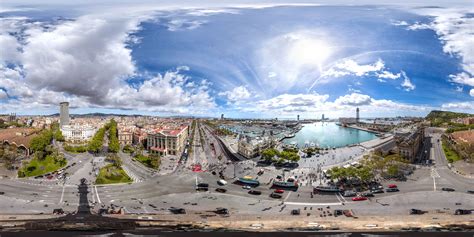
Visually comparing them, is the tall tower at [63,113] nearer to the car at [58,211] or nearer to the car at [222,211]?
the car at [58,211]

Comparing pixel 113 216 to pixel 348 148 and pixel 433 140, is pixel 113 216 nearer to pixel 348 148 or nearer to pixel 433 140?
pixel 348 148

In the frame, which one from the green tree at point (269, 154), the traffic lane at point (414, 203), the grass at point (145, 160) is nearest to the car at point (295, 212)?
the traffic lane at point (414, 203)

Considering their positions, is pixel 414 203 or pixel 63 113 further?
pixel 63 113

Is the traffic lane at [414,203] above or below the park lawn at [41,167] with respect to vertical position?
below

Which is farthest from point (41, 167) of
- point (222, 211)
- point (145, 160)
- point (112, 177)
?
point (222, 211)

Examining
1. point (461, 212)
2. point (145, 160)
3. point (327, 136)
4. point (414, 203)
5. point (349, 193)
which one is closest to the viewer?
point (461, 212)

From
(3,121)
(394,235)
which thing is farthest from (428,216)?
(3,121)

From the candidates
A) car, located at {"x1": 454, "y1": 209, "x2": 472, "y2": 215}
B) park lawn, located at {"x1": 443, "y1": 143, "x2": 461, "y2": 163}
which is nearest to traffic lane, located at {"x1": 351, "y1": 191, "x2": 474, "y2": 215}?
car, located at {"x1": 454, "y1": 209, "x2": 472, "y2": 215}

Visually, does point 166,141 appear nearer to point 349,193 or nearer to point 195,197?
point 195,197
